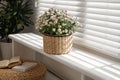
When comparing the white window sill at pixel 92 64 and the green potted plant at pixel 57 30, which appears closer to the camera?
the white window sill at pixel 92 64

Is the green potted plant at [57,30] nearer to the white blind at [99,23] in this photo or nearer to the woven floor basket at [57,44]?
the woven floor basket at [57,44]

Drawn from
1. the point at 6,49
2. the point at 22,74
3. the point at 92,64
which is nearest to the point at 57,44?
the point at 92,64

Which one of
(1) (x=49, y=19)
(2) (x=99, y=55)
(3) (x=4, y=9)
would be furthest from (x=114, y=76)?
(3) (x=4, y=9)

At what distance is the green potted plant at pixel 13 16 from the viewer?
3.09m

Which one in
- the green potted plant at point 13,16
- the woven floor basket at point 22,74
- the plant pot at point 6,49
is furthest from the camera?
the plant pot at point 6,49

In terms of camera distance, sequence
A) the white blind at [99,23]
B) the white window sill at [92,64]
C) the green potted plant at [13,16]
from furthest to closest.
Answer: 1. the green potted plant at [13,16]
2. the white blind at [99,23]
3. the white window sill at [92,64]

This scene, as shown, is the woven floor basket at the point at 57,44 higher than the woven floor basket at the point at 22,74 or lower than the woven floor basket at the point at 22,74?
higher

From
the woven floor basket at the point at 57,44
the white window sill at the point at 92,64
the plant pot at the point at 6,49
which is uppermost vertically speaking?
the woven floor basket at the point at 57,44

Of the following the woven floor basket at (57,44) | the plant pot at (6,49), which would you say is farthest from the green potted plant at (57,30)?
the plant pot at (6,49)

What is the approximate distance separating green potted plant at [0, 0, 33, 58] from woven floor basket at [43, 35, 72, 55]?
1.37m

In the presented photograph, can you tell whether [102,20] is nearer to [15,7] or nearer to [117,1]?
[117,1]

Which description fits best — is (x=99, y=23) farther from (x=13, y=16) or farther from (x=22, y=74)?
(x=13, y=16)

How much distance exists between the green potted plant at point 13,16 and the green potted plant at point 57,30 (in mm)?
1333

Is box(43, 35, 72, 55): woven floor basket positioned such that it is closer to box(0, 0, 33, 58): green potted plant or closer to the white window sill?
the white window sill
